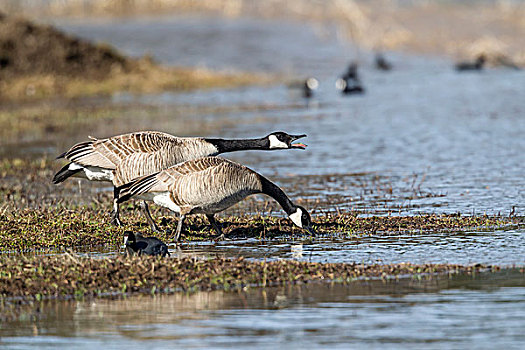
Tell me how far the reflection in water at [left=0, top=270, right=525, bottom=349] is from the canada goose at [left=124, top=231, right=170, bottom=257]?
1390mm

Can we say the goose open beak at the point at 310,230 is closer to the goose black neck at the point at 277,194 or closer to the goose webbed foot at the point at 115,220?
the goose black neck at the point at 277,194

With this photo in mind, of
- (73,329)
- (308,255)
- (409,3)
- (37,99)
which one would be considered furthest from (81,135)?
(409,3)

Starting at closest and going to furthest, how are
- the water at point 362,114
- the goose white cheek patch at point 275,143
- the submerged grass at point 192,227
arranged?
the submerged grass at point 192,227 → the goose white cheek patch at point 275,143 → the water at point 362,114

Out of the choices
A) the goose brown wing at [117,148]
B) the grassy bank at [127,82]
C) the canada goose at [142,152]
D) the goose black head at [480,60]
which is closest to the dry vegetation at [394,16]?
the goose black head at [480,60]

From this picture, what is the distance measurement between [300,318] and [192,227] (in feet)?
15.3

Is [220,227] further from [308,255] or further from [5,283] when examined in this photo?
[5,283]

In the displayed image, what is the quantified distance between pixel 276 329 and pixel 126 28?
50374 mm

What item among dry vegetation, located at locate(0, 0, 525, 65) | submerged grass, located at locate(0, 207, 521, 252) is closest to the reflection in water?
submerged grass, located at locate(0, 207, 521, 252)

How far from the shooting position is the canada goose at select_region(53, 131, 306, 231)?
11.9 meters

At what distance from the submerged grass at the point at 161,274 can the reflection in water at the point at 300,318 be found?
9.7 inches

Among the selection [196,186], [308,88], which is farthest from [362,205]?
[308,88]

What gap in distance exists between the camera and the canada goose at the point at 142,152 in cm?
1190

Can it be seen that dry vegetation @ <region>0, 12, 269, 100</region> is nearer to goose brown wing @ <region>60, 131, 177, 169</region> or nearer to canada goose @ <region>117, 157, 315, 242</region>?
goose brown wing @ <region>60, 131, 177, 169</region>

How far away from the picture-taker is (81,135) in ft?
82.7
